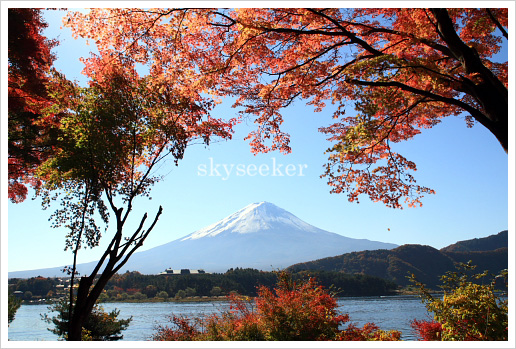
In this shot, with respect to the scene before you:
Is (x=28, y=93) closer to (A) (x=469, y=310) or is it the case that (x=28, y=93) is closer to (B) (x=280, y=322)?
(B) (x=280, y=322)

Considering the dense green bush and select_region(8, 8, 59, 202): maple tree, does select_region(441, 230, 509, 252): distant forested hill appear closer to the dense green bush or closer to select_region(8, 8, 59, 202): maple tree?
the dense green bush

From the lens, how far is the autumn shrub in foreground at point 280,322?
5.47 m

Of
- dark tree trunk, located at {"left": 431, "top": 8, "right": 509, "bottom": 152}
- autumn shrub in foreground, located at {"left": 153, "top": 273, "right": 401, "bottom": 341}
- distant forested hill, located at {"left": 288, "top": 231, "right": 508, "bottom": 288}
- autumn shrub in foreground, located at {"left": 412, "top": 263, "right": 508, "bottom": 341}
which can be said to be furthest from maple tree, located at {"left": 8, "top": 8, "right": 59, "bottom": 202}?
distant forested hill, located at {"left": 288, "top": 231, "right": 508, "bottom": 288}

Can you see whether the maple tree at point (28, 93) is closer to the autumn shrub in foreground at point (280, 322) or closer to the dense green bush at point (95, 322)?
the dense green bush at point (95, 322)

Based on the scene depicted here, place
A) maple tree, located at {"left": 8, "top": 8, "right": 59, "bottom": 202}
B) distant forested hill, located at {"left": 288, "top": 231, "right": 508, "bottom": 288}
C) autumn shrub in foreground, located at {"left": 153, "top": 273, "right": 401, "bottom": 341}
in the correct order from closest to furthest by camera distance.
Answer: autumn shrub in foreground, located at {"left": 153, "top": 273, "right": 401, "bottom": 341}, maple tree, located at {"left": 8, "top": 8, "right": 59, "bottom": 202}, distant forested hill, located at {"left": 288, "top": 231, "right": 508, "bottom": 288}

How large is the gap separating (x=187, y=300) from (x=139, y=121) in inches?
566

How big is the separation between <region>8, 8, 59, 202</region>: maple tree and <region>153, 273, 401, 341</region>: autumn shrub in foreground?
4.49m

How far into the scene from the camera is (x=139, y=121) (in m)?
6.25

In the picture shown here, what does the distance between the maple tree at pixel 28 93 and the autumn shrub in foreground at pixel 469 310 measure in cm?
731

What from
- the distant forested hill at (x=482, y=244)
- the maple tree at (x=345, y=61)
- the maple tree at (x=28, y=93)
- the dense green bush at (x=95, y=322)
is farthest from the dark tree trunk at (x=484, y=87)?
the distant forested hill at (x=482, y=244)

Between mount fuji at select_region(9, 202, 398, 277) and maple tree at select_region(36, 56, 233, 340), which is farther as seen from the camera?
mount fuji at select_region(9, 202, 398, 277)

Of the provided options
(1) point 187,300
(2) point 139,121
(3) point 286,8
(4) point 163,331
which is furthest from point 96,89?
(1) point 187,300

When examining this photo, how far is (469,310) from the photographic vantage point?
4.86m

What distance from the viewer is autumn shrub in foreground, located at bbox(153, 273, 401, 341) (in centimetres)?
547
